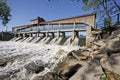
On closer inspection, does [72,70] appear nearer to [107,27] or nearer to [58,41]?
[107,27]

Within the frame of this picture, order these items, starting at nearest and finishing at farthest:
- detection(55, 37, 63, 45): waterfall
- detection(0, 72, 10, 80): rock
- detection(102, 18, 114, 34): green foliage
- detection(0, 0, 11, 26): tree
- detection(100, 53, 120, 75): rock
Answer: detection(100, 53, 120, 75): rock → detection(0, 72, 10, 80): rock → detection(102, 18, 114, 34): green foliage → detection(55, 37, 63, 45): waterfall → detection(0, 0, 11, 26): tree

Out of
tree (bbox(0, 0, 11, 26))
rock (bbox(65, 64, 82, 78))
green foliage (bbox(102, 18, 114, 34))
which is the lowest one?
rock (bbox(65, 64, 82, 78))

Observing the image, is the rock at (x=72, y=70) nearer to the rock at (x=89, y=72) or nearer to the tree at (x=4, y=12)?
the rock at (x=89, y=72)

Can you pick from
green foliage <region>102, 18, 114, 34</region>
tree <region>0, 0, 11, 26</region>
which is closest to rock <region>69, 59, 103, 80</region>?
green foliage <region>102, 18, 114, 34</region>

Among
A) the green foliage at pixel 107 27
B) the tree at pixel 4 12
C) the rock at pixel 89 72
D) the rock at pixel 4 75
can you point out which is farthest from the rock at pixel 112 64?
the tree at pixel 4 12

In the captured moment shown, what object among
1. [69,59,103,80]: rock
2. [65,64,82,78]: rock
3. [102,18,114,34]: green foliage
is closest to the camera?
[69,59,103,80]: rock

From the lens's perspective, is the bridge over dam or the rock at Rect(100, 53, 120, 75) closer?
the rock at Rect(100, 53, 120, 75)

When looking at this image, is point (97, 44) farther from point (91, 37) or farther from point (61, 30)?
point (61, 30)

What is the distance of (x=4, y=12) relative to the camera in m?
48.2

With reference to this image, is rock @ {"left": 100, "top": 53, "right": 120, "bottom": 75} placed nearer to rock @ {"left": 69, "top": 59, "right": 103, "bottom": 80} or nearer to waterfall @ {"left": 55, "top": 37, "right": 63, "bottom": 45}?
rock @ {"left": 69, "top": 59, "right": 103, "bottom": 80}

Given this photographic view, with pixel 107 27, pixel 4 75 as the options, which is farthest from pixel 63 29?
pixel 4 75

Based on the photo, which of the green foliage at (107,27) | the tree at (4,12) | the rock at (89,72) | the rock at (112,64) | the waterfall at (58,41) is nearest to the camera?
the rock at (112,64)

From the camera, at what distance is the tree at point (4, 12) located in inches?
1839

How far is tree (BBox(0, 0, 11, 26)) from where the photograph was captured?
46.7 meters
